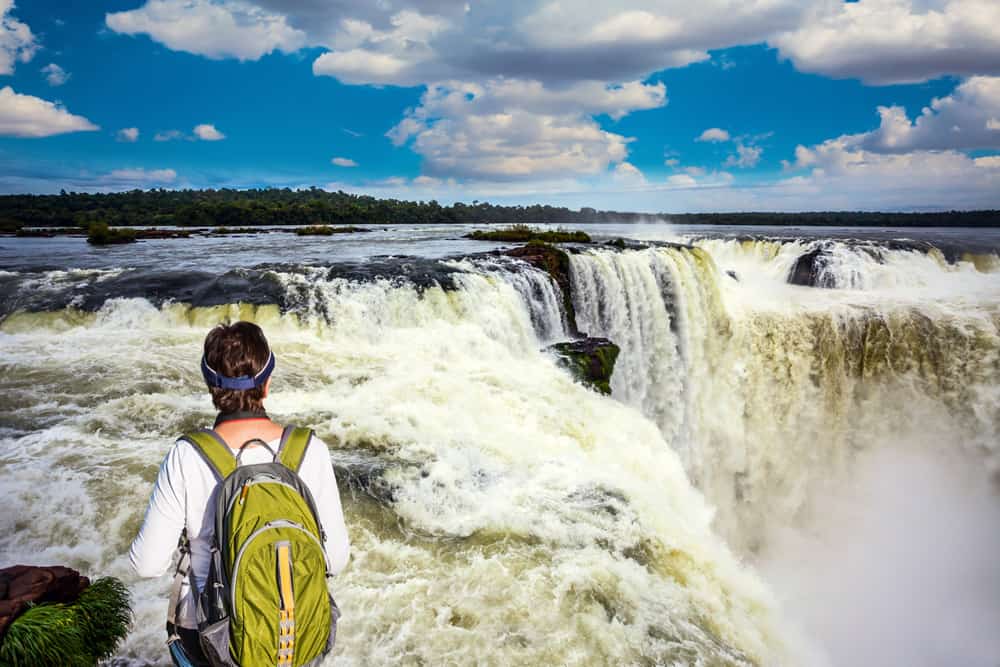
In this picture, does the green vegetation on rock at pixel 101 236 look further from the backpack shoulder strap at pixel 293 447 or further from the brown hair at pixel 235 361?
the backpack shoulder strap at pixel 293 447

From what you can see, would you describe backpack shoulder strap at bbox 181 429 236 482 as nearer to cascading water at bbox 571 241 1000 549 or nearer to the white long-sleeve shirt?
the white long-sleeve shirt

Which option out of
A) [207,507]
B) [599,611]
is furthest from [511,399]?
[207,507]

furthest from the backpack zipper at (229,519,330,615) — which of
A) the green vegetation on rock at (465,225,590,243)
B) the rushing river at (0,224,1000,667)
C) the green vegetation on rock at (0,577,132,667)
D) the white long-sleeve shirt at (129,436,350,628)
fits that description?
the green vegetation on rock at (465,225,590,243)

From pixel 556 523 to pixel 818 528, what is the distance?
1119 cm

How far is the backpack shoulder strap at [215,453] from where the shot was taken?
1969 millimetres

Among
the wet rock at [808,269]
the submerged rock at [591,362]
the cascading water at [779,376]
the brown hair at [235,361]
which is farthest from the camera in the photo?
the wet rock at [808,269]

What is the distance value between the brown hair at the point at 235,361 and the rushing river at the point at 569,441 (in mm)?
2785

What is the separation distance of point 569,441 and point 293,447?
6.52 metres

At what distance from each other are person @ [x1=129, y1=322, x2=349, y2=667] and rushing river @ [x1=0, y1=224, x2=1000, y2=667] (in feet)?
7.97

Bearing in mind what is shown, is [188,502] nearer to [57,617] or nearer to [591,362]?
[57,617]

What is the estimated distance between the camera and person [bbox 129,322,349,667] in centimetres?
198

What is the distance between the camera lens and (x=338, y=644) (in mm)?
4125

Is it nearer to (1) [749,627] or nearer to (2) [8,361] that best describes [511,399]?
(1) [749,627]

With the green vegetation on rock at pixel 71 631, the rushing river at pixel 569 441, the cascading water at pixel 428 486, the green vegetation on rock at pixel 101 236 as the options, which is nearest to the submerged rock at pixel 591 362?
the rushing river at pixel 569 441
